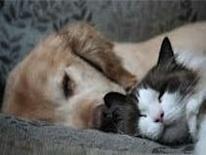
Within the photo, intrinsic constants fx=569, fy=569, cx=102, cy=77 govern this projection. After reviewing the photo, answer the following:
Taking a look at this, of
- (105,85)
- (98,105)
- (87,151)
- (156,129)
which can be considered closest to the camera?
(87,151)

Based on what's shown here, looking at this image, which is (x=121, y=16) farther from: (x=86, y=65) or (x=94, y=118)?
(x=94, y=118)

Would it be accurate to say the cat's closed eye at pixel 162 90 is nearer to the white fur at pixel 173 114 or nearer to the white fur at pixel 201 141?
the white fur at pixel 173 114

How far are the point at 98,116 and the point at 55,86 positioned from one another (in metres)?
0.25

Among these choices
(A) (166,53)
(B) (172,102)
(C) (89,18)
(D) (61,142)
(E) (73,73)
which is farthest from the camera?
(C) (89,18)

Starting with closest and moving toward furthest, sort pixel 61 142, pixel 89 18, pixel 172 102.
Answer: pixel 61 142, pixel 172 102, pixel 89 18

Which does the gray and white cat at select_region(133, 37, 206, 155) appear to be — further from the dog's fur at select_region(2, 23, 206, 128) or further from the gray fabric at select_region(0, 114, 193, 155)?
the dog's fur at select_region(2, 23, 206, 128)

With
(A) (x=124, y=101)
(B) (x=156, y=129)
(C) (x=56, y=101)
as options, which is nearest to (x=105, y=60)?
(C) (x=56, y=101)

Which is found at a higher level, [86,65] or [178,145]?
[86,65]

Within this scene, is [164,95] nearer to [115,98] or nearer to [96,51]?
[115,98]

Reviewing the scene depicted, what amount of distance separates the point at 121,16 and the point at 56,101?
62cm

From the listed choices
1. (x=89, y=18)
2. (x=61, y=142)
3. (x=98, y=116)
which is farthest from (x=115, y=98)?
(x=89, y=18)

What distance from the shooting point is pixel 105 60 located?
177cm

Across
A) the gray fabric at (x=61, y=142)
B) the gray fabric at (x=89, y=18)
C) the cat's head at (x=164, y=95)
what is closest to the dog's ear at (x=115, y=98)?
the cat's head at (x=164, y=95)

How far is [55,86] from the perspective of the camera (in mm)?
1713
